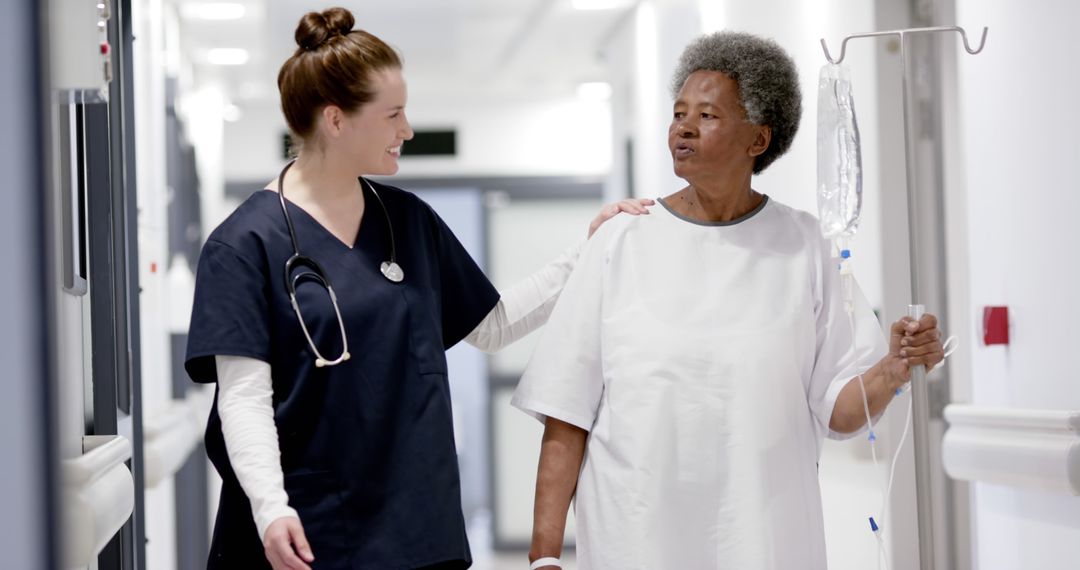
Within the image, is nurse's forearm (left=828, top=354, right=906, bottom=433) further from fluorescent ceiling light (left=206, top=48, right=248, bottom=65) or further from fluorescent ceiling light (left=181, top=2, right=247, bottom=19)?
fluorescent ceiling light (left=206, top=48, right=248, bottom=65)

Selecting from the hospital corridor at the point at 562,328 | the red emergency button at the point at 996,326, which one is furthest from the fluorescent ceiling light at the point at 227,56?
the red emergency button at the point at 996,326

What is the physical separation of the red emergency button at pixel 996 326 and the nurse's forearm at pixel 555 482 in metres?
1.12

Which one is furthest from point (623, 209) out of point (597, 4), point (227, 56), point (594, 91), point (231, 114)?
point (231, 114)

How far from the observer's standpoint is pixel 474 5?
522 cm

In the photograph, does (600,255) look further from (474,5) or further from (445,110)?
(445,110)

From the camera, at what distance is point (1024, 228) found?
7.80ft

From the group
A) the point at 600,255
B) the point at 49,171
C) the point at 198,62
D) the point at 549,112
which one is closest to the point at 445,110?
the point at 549,112

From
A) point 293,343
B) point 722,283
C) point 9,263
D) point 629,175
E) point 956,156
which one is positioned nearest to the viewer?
point 9,263

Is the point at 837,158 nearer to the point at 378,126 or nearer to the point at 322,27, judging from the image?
the point at 378,126

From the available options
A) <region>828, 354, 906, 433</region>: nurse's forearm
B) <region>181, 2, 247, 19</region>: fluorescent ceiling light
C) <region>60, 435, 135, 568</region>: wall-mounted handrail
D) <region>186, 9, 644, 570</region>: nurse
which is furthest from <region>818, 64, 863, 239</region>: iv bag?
<region>181, 2, 247, 19</region>: fluorescent ceiling light

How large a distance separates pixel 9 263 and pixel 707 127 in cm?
107

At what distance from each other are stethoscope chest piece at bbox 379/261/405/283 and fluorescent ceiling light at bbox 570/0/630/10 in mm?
3606

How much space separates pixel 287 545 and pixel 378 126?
62 centimetres

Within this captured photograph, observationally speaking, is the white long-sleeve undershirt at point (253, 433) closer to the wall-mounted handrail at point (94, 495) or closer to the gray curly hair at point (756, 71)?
the wall-mounted handrail at point (94, 495)
